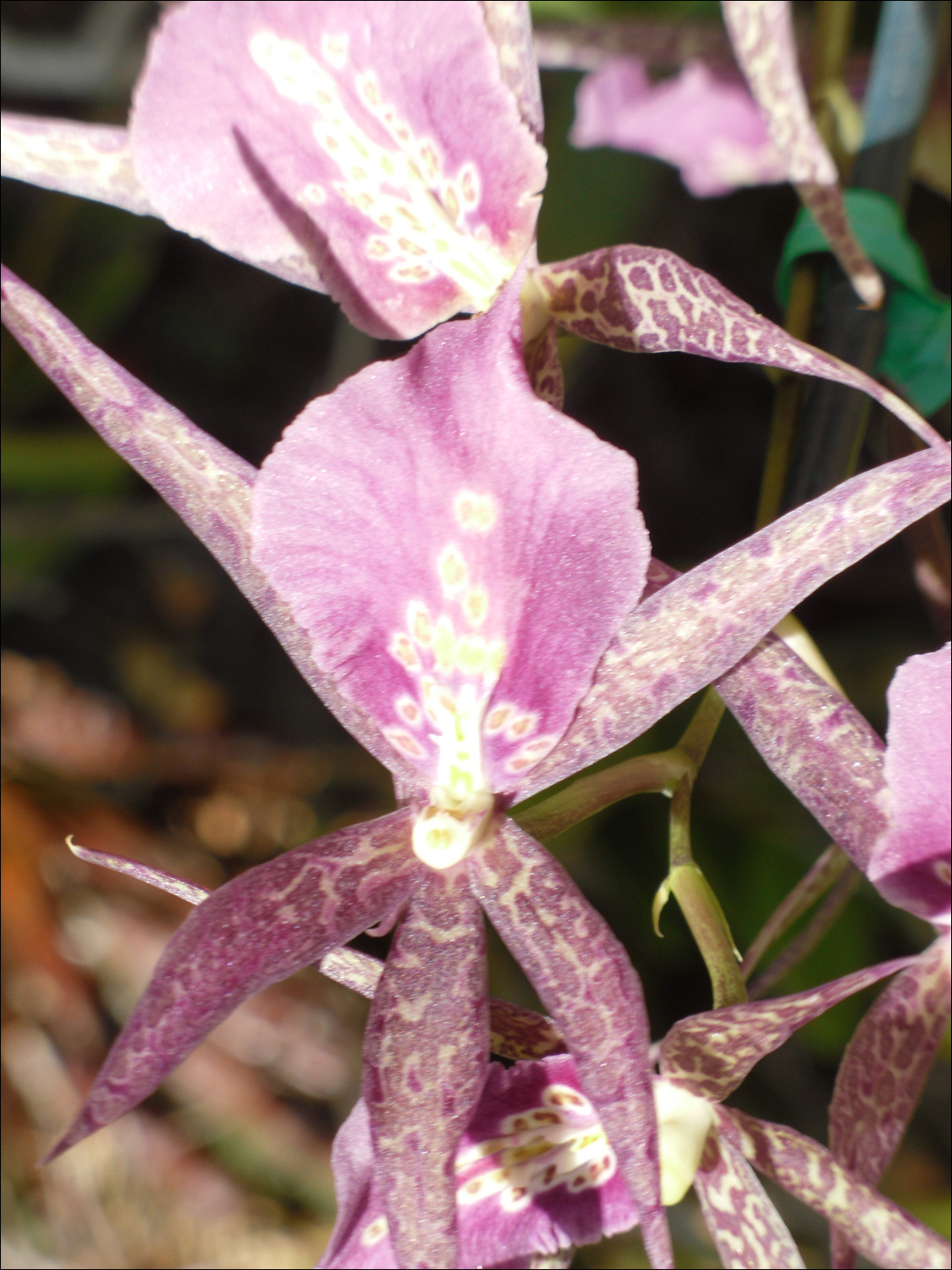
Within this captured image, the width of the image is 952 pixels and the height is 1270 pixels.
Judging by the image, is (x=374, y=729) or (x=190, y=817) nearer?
(x=374, y=729)

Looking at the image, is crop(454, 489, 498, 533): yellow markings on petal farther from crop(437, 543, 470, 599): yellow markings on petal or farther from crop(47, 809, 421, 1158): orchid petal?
crop(47, 809, 421, 1158): orchid petal

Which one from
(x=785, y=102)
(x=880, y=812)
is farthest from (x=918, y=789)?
(x=785, y=102)

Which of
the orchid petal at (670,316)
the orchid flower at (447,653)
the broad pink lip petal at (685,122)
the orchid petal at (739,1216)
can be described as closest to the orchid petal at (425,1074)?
the orchid flower at (447,653)

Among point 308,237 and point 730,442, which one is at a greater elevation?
point 308,237

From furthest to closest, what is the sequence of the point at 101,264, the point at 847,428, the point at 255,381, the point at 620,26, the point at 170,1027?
the point at 255,381
the point at 101,264
the point at 620,26
the point at 847,428
the point at 170,1027

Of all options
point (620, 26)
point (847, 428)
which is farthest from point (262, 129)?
point (620, 26)

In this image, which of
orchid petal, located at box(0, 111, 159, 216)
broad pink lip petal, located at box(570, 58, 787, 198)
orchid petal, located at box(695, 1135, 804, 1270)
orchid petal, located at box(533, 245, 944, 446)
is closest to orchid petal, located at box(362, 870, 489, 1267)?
orchid petal, located at box(695, 1135, 804, 1270)

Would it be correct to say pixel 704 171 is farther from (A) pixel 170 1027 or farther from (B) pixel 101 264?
(B) pixel 101 264
